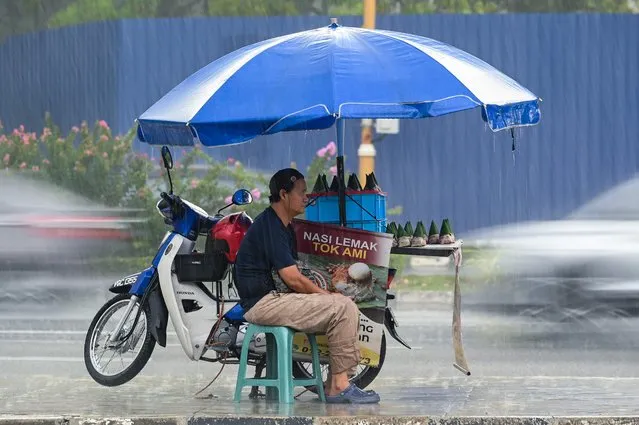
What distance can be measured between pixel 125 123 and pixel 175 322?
13.1 meters

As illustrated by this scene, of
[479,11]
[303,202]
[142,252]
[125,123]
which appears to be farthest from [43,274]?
[479,11]

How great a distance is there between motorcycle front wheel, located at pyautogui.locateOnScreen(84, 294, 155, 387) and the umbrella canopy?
1235mm

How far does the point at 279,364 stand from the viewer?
7.84 meters

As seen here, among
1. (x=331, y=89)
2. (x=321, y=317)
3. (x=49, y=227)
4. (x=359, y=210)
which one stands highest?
(x=331, y=89)

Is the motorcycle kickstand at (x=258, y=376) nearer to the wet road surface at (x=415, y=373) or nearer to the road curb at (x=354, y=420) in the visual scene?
the wet road surface at (x=415, y=373)

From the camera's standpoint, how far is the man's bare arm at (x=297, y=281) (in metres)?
7.85

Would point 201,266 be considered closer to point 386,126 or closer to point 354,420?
point 354,420

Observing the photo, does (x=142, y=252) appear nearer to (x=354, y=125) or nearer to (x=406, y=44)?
(x=354, y=125)

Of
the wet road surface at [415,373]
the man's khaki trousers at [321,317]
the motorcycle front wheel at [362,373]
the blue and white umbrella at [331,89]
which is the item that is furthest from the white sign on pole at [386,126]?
the man's khaki trousers at [321,317]

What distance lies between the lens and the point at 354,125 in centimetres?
2123

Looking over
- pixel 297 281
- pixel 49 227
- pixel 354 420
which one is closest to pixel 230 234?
pixel 297 281

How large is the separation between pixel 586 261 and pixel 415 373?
13.0ft

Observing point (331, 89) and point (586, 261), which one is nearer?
point (331, 89)

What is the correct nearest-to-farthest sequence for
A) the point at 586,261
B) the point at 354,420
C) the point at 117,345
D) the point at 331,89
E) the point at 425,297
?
the point at 354,420 < the point at 331,89 < the point at 117,345 < the point at 586,261 < the point at 425,297
